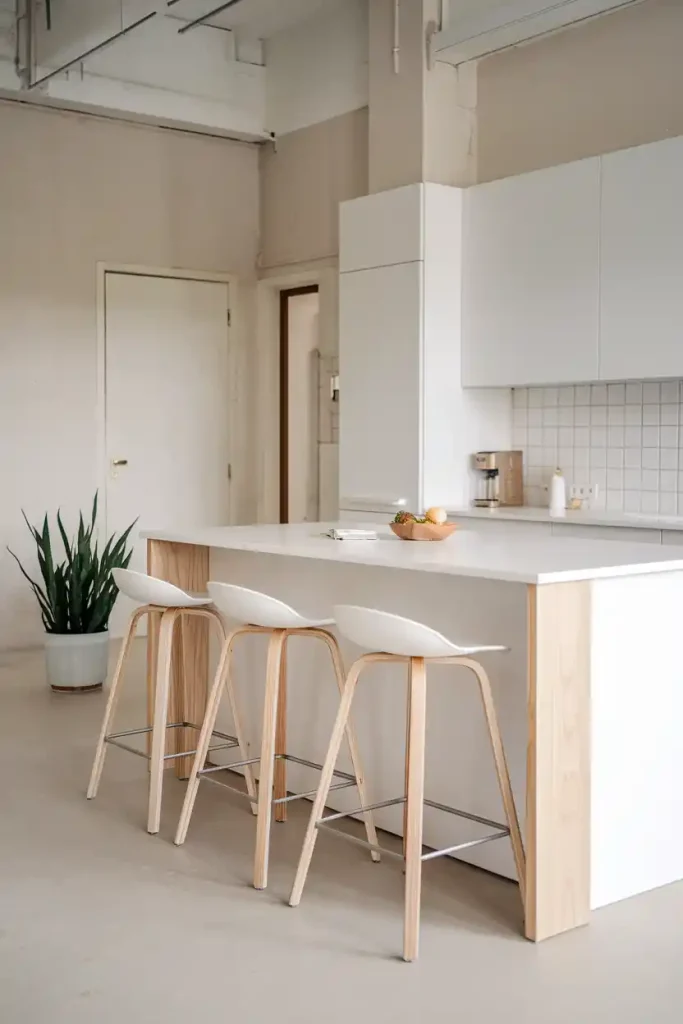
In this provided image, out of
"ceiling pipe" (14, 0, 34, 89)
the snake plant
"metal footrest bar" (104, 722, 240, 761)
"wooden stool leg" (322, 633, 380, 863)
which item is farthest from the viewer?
"ceiling pipe" (14, 0, 34, 89)

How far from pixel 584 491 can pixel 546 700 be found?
2902 millimetres

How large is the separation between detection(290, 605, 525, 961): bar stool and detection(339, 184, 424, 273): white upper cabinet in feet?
10.5

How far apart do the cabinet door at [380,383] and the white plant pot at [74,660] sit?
1505 millimetres

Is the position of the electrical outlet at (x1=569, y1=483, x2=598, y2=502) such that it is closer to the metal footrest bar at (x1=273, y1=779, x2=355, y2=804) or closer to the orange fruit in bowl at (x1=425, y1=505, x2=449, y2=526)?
the orange fruit in bowl at (x1=425, y1=505, x2=449, y2=526)

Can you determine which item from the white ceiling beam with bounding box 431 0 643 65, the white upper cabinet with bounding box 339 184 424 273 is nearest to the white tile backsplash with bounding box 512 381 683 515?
the white upper cabinet with bounding box 339 184 424 273

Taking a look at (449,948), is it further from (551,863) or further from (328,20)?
(328,20)

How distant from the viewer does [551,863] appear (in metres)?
2.93

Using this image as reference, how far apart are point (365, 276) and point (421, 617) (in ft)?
9.66

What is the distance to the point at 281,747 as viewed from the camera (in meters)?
3.97

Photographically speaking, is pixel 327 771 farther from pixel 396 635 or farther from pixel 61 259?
pixel 61 259

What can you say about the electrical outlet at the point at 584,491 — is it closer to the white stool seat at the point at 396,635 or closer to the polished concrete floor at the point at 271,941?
Answer: the polished concrete floor at the point at 271,941

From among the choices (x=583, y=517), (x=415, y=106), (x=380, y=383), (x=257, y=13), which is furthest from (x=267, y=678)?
(x=257, y=13)

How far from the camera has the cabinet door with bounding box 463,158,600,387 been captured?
522 centimetres

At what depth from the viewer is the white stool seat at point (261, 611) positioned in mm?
3316
